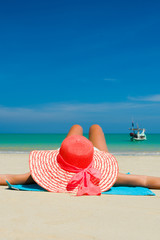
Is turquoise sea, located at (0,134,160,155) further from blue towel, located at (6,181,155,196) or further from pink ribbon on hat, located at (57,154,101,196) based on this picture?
pink ribbon on hat, located at (57,154,101,196)

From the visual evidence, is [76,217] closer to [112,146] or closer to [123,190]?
[123,190]

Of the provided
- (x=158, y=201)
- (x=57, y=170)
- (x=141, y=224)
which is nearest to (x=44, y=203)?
(x=57, y=170)

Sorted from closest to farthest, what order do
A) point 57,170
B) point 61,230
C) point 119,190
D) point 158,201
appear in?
point 61,230, point 158,201, point 57,170, point 119,190

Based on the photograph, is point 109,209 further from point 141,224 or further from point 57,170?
point 57,170

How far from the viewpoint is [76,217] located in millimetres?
2107

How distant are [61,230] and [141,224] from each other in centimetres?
62

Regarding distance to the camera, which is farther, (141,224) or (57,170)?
(57,170)

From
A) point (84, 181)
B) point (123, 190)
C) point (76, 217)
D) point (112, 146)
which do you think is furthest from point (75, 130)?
point (112, 146)

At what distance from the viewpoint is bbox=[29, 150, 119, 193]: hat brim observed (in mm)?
2996

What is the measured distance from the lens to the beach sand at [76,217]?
1.75 m

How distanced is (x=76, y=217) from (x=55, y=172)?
0.99 metres

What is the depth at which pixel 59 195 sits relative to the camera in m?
2.82

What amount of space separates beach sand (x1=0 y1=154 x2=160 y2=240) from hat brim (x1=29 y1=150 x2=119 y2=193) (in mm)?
128

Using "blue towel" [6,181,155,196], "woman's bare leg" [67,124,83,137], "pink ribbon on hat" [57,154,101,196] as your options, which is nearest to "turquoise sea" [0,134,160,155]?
"woman's bare leg" [67,124,83,137]
